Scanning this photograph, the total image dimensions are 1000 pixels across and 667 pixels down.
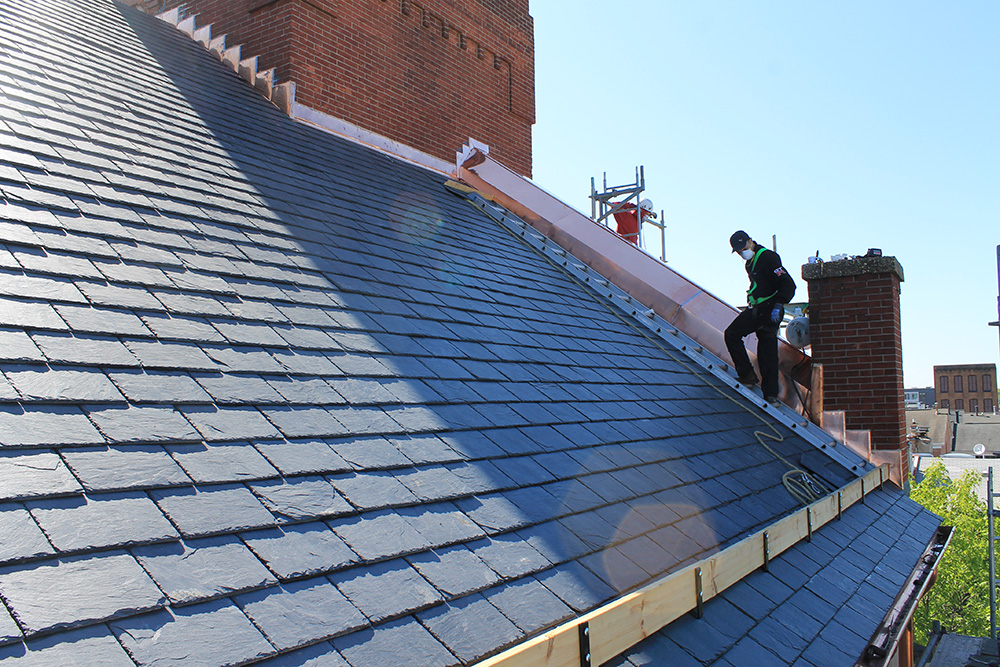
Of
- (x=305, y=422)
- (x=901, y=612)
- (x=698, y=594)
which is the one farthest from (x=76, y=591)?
(x=901, y=612)

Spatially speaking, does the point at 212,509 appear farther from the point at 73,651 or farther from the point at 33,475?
the point at 73,651

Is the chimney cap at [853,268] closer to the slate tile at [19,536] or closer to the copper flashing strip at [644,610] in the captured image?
the copper flashing strip at [644,610]

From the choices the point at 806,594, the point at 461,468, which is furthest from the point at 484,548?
the point at 806,594

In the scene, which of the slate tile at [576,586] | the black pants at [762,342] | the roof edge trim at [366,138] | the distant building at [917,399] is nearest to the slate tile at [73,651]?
the slate tile at [576,586]

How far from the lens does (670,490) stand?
4207 mm

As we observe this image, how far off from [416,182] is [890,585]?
21.0 feet

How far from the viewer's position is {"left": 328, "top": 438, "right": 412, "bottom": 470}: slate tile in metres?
2.88

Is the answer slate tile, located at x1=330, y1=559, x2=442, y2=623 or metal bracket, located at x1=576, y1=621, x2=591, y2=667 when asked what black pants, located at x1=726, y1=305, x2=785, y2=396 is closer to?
metal bracket, located at x1=576, y1=621, x2=591, y2=667

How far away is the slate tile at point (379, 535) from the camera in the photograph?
242 centimetres

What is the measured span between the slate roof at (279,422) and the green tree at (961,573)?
20.7 m

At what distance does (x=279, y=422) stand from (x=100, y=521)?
0.95 m

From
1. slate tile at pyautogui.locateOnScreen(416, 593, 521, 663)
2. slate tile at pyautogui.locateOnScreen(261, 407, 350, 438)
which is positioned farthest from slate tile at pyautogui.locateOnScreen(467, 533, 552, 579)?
slate tile at pyautogui.locateOnScreen(261, 407, 350, 438)

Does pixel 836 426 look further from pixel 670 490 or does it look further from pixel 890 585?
pixel 670 490

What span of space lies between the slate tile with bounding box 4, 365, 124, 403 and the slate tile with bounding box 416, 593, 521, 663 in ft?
4.68
